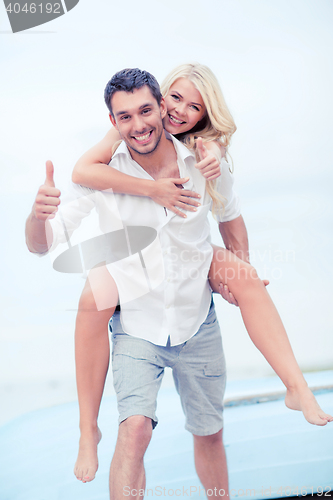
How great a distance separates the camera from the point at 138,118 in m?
1.51

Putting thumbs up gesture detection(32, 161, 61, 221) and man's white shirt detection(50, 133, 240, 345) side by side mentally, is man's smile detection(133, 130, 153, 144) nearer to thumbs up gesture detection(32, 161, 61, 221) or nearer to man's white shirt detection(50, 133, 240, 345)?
man's white shirt detection(50, 133, 240, 345)

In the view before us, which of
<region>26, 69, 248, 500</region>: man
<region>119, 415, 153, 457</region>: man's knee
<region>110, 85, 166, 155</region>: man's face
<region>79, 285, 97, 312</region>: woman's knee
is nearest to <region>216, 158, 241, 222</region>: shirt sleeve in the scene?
<region>26, 69, 248, 500</region>: man

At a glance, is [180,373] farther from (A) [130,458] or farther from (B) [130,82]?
(B) [130,82]

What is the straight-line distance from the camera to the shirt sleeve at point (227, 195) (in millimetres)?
1717

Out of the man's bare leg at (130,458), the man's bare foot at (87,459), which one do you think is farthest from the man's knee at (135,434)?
the man's bare foot at (87,459)

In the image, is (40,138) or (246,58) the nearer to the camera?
(40,138)

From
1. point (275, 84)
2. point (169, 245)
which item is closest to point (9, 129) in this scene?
point (169, 245)

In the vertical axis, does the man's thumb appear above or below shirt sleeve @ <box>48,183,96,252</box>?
above

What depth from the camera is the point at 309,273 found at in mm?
Answer: 2510

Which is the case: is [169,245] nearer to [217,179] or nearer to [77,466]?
[217,179]

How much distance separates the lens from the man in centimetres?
143

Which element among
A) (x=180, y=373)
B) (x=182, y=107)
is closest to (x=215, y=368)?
(x=180, y=373)

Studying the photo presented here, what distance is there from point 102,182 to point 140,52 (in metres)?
0.98

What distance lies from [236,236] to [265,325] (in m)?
0.42
